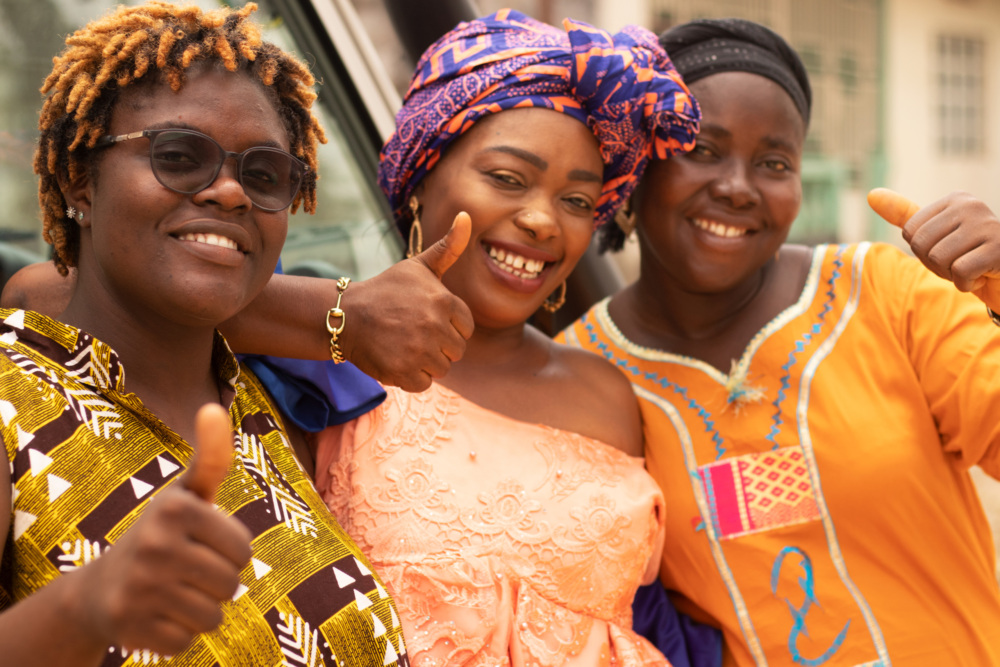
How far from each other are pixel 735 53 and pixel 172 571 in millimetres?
1973

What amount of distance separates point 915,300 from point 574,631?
3.75 ft

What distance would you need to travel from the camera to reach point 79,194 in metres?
1.58

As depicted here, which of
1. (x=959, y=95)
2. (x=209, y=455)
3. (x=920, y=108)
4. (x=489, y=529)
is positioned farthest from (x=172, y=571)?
(x=959, y=95)

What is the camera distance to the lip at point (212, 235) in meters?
1.51

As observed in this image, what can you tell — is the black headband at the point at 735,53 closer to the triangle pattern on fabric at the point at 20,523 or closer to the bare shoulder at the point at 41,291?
the bare shoulder at the point at 41,291

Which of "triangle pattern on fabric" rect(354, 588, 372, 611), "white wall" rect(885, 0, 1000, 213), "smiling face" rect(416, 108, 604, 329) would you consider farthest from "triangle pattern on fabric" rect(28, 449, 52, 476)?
"white wall" rect(885, 0, 1000, 213)

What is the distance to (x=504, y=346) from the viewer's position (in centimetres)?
237

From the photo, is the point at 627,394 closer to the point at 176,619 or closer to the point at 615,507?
the point at 615,507

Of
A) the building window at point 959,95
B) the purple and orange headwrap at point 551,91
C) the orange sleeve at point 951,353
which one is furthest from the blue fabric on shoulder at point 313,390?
the building window at point 959,95

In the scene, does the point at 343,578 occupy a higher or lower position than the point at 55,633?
lower

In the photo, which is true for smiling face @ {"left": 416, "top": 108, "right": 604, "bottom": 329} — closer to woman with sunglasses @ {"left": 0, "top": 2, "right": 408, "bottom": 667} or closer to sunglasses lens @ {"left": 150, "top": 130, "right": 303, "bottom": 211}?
woman with sunglasses @ {"left": 0, "top": 2, "right": 408, "bottom": 667}

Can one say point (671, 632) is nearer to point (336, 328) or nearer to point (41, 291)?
point (336, 328)

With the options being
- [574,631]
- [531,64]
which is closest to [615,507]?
[574,631]

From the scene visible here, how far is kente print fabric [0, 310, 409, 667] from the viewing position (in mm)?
1358
